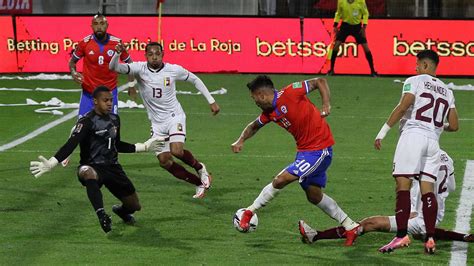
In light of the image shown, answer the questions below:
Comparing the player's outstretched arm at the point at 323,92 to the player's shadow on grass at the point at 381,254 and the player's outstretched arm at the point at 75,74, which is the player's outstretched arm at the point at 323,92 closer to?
the player's shadow on grass at the point at 381,254

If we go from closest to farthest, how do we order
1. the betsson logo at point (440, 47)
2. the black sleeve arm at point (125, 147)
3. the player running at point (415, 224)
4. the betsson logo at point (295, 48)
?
the player running at point (415, 224), the black sleeve arm at point (125, 147), the betsson logo at point (440, 47), the betsson logo at point (295, 48)

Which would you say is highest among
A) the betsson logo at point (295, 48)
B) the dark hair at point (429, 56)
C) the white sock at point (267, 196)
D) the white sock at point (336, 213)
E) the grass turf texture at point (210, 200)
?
the dark hair at point (429, 56)

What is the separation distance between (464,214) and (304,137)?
8.93 ft

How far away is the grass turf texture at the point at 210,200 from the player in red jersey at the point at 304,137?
39cm

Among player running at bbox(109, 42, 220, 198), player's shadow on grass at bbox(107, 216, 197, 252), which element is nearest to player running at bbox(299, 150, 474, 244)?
player's shadow on grass at bbox(107, 216, 197, 252)

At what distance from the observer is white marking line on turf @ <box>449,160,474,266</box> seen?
12039mm

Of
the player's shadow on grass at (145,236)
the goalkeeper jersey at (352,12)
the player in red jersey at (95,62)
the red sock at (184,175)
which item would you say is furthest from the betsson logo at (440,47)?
the player's shadow on grass at (145,236)

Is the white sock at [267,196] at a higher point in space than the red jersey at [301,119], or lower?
lower

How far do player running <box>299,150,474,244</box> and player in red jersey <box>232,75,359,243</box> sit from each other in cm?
15

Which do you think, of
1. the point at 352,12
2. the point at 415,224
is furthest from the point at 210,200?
the point at 352,12

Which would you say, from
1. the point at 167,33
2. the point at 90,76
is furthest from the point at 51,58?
the point at 90,76

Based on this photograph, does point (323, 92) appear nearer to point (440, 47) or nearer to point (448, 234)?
point (448, 234)

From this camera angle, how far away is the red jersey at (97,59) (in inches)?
729

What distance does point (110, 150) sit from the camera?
44.0ft
